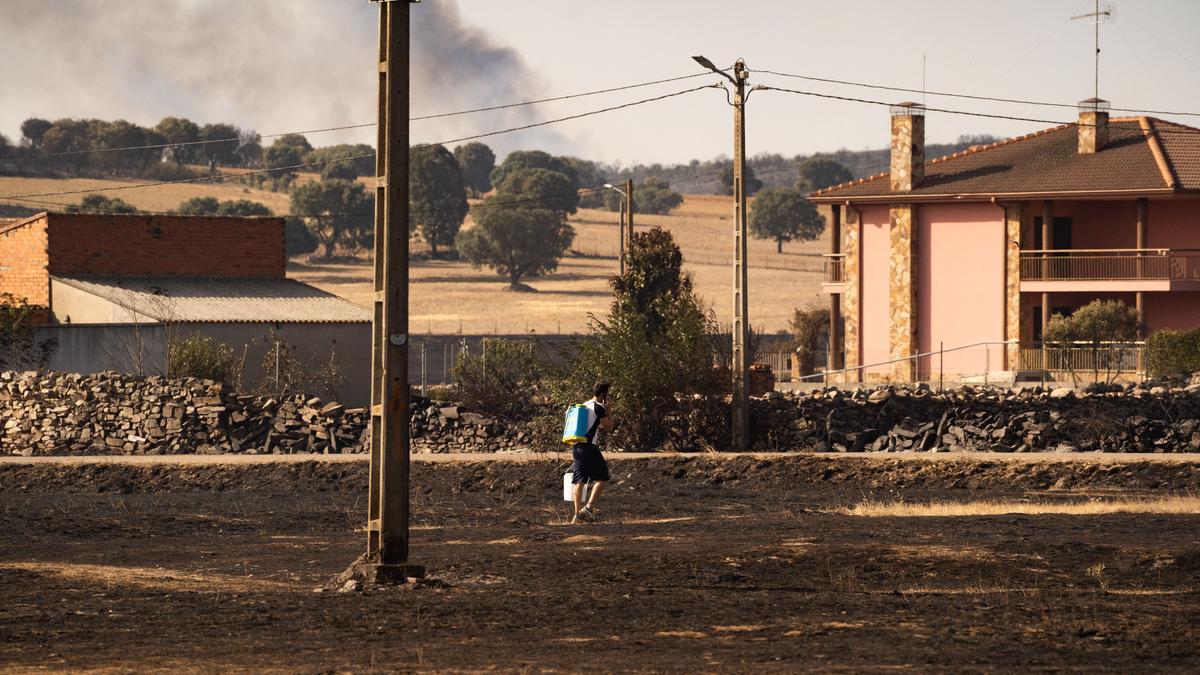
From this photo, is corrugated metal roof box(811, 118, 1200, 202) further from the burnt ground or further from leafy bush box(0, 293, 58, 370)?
the burnt ground

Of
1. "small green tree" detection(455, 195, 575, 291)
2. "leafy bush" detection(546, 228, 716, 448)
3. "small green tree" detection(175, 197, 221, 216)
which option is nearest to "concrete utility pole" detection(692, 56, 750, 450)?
"leafy bush" detection(546, 228, 716, 448)

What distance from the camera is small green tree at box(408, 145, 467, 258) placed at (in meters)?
120

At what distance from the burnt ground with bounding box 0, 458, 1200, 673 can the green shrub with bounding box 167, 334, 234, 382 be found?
448 inches

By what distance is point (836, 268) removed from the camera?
54031mm

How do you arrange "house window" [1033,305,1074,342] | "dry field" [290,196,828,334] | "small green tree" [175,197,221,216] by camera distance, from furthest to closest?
"small green tree" [175,197,221,216] → "dry field" [290,196,828,334] → "house window" [1033,305,1074,342]

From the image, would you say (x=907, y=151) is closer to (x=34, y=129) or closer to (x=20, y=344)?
(x=20, y=344)

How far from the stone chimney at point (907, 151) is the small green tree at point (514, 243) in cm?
5587

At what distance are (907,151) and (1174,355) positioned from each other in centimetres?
1406

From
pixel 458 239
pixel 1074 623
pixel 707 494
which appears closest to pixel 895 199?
pixel 707 494

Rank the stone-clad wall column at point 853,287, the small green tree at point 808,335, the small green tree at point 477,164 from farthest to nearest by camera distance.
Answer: the small green tree at point 477,164 < the small green tree at point 808,335 < the stone-clad wall column at point 853,287

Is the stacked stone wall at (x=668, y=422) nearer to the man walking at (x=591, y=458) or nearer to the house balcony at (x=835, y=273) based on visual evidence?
the man walking at (x=591, y=458)

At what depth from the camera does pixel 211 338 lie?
38.4 metres

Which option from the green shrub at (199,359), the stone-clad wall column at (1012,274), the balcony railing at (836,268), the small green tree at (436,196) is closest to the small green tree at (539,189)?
the small green tree at (436,196)

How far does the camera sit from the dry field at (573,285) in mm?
87288
